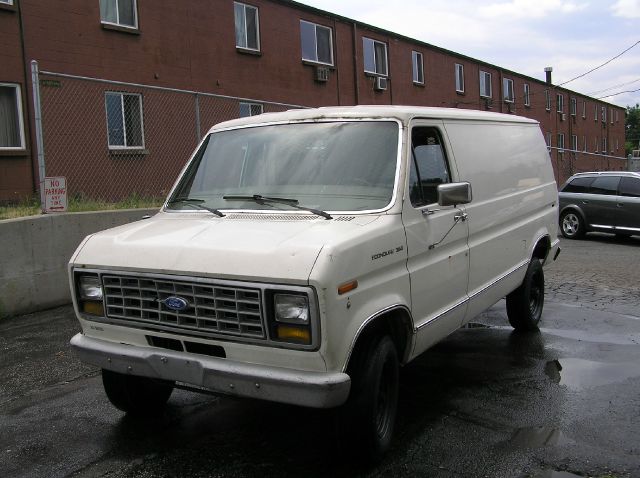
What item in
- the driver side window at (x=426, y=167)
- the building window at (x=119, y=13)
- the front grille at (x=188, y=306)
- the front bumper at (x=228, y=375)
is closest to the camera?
the front bumper at (x=228, y=375)

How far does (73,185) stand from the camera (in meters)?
10.4

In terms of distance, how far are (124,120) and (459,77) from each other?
18910 mm

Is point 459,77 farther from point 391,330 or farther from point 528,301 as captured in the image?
point 391,330

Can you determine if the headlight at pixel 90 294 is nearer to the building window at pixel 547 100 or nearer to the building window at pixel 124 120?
the building window at pixel 124 120

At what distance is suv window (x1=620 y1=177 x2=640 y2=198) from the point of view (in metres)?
13.7

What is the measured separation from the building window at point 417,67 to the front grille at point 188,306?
23.1 m

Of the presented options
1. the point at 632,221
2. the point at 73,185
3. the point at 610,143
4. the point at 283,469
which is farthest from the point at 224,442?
the point at 610,143

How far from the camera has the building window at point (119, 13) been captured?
1457cm

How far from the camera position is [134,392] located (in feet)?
13.6

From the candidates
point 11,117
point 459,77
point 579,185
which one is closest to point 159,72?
point 11,117

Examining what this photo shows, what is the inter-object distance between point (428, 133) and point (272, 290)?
1.91 m

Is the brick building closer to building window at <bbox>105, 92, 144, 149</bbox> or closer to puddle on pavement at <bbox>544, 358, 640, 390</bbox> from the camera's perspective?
building window at <bbox>105, 92, 144, 149</bbox>

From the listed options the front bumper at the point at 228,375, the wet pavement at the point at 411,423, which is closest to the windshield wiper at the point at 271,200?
the front bumper at the point at 228,375

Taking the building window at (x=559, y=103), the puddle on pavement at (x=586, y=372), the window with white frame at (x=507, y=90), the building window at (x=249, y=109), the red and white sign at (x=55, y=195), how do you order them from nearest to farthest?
the puddle on pavement at (x=586, y=372)
the red and white sign at (x=55, y=195)
the building window at (x=249, y=109)
the window with white frame at (x=507, y=90)
the building window at (x=559, y=103)
